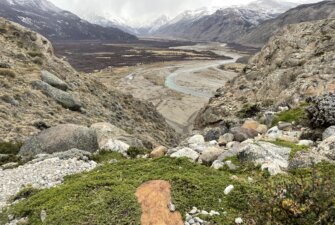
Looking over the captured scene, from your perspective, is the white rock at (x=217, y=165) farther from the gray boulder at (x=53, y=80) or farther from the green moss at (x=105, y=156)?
the gray boulder at (x=53, y=80)

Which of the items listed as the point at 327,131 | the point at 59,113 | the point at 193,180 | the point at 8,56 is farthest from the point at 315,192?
the point at 8,56

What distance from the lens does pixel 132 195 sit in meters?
10.5

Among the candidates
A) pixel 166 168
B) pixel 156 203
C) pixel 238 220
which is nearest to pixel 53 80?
pixel 166 168

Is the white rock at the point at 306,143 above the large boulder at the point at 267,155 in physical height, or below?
below

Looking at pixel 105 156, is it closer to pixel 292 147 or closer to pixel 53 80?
pixel 292 147

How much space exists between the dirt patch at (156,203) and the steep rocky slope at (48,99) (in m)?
18.1

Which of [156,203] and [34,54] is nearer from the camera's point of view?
[156,203]

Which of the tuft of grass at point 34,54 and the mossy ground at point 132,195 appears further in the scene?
the tuft of grass at point 34,54

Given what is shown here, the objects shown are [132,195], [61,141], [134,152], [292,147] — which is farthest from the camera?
[61,141]

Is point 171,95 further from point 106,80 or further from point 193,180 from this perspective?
point 193,180

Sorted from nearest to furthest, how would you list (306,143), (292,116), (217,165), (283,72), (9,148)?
(217,165) < (306,143) < (292,116) < (9,148) < (283,72)

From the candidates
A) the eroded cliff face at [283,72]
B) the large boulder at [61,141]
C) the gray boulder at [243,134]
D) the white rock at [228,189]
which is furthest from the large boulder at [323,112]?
the eroded cliff face at [283,72]

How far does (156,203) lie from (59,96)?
98.9 feet

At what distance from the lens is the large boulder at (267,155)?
1217 centimetres
